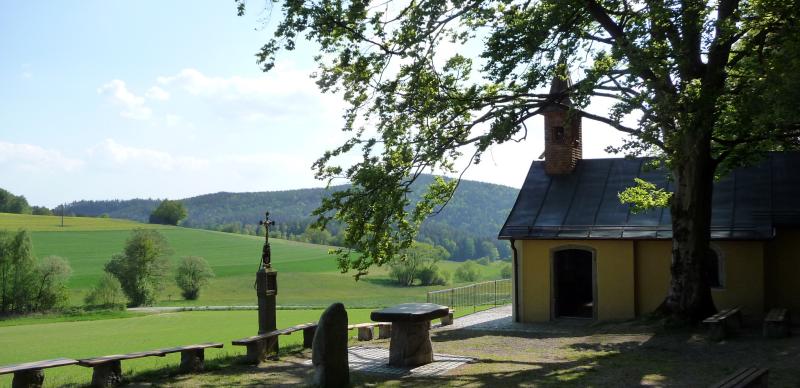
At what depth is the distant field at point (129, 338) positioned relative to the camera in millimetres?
15602

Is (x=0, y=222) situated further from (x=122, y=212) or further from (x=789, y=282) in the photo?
(x=122, y=212)

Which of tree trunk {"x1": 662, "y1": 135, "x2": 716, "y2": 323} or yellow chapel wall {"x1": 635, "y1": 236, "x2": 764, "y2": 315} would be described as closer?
tree trunk {"x1": 662, "y1": 135, "x2": 716, "y2": 323}

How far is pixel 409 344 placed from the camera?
441 inches

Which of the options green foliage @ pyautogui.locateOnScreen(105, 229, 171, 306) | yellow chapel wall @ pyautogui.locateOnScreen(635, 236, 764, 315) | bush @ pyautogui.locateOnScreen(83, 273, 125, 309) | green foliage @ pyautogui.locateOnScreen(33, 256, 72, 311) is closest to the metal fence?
yellow chapel wall @ pyautogui.locateOnScreen(635, 236, 764, 315)

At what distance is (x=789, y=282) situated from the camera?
16.9 meters

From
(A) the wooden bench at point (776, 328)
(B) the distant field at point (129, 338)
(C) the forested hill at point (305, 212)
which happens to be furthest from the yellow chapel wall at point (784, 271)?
(C) the forested hill at point (305, 212)

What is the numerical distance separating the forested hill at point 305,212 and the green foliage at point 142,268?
164 ft

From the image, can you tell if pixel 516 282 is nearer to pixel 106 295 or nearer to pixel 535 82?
pixel 535 82

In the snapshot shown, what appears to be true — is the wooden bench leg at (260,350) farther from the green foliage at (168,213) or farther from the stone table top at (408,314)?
the green foliage at (168,213)

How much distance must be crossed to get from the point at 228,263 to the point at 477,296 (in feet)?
164

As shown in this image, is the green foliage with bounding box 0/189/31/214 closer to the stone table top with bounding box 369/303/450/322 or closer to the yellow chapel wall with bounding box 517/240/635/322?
the yellow chapel wall with bounding box 517/240/635/322

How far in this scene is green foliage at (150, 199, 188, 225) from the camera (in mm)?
103931

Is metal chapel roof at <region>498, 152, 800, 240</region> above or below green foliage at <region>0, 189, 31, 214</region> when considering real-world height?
below

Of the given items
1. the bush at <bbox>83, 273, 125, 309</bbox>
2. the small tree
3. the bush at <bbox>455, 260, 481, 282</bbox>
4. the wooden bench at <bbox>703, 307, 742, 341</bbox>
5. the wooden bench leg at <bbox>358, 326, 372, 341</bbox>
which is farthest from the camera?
the bush at <bbox>455, 260, 481, 282</bbox>
